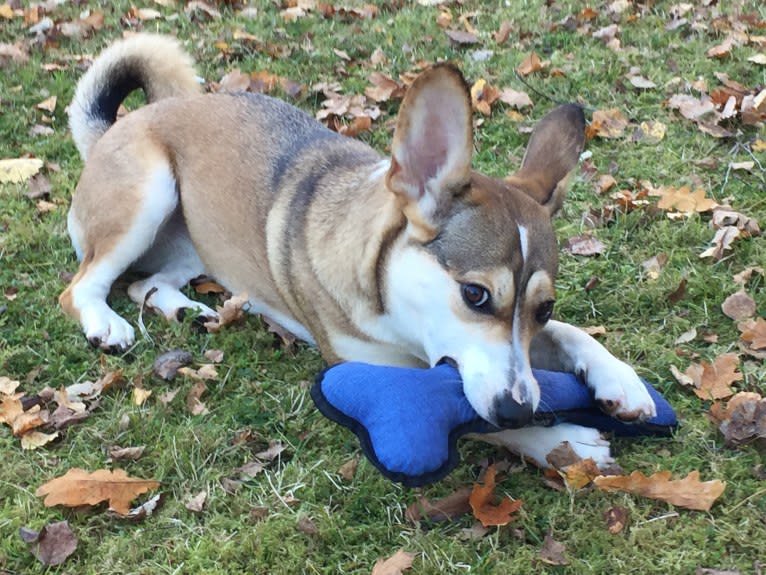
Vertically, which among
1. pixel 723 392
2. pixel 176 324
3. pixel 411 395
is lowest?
pixel 176 324

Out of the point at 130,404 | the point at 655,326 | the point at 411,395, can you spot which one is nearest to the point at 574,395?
the point at 411,395

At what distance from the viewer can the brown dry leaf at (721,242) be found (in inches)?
163

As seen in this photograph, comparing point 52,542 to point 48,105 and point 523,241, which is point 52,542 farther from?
point 48,105

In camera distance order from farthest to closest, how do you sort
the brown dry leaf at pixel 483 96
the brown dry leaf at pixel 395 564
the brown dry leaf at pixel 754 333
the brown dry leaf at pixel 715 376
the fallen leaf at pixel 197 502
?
the brown dry leaf at pixel 483 96 < the brown dry leaf at pixel 754 333 < the brown dry leaf at pixel 715 376 < the fallen leaf at pixel 197 502 < the brown dry leaf at pixel 395 564

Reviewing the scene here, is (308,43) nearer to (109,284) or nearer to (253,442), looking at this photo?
(109,284)

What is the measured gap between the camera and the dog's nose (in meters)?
2.70

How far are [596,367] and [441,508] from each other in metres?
0.76

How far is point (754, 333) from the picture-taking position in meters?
3.56

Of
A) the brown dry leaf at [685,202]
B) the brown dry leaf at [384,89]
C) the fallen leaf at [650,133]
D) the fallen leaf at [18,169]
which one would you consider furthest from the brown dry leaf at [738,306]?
the fallen leaf at [18,169]

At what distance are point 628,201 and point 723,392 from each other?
156 centimetres

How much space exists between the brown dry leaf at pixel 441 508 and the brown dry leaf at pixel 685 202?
2.35 meters

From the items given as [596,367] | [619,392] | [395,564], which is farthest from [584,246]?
[395,564]

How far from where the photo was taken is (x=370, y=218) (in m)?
3.30

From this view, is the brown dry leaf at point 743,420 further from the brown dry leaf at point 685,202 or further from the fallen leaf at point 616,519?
the brown dry leaf at point 685,202
